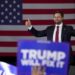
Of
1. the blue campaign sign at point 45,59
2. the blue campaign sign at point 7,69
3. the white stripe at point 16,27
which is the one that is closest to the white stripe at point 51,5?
the white stripe at point 16,27

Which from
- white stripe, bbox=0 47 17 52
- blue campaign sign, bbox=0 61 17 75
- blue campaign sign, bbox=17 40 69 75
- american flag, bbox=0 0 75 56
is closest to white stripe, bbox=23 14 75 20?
american flag, bbox=0 0 75 56

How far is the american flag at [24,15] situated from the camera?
22.7ft

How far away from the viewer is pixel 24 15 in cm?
694

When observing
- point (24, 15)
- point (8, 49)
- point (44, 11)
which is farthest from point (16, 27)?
point (44, 11)

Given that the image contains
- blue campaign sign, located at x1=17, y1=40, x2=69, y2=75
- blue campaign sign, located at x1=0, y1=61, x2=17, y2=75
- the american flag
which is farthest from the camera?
the american flag

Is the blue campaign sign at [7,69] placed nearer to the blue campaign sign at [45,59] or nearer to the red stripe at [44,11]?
the blue campaign sign at [45,59]

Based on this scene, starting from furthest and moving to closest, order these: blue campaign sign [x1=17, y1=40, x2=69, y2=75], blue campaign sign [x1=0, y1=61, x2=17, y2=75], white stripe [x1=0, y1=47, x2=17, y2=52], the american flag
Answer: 1. white stripe [x1=0, y1=47, x2=17, y2=52]
2. the american flag
3. blue campaign sign [x1=0, y1=61, x2=17, y2=75]
4. blue campaign sign [x1=17, y1=40, x2=69, y2=75]

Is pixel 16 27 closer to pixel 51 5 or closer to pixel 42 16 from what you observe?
pixel 42 16

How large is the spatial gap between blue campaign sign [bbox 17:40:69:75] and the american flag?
3.37 meters

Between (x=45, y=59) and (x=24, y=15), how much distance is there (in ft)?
11.3

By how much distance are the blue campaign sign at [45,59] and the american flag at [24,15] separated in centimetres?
337

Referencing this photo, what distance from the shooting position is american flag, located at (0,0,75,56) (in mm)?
6906

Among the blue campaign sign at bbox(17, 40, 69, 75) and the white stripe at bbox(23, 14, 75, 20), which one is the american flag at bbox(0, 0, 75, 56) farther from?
the blue campaign sign at bbox(17, 40, 69, 75)

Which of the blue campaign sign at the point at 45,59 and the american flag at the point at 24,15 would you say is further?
the american flag at the point at 24,15
